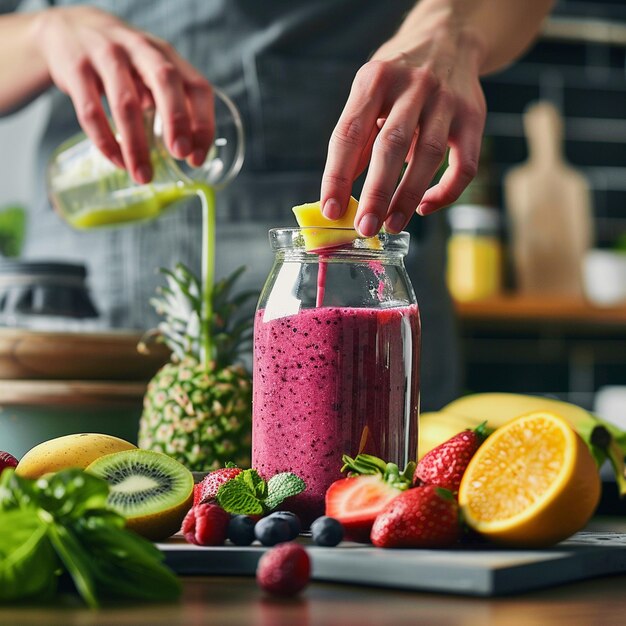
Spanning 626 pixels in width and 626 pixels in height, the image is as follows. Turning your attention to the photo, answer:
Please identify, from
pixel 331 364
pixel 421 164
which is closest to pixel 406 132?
pixel 421 164

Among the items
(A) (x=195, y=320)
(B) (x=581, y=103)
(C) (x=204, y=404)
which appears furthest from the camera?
(B) (x=581, y=103)

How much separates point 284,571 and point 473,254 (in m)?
2.54

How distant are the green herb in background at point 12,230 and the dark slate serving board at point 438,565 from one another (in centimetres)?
223

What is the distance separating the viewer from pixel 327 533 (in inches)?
29.3

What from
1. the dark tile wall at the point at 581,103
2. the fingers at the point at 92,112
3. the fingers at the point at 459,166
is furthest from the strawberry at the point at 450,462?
the dark tile wall at the point at 581,103

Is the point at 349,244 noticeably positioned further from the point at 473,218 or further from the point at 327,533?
the point at 473,218

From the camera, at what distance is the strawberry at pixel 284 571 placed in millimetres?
641

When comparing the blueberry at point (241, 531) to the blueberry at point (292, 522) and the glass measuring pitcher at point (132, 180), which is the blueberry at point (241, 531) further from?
the glass measuring pitcher at point (132, 180)

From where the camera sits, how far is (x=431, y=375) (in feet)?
6.15

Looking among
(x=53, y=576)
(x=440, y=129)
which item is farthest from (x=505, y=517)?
(x=440, y=129)

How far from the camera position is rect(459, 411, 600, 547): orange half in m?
0.74

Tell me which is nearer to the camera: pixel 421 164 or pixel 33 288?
pixel 421 164

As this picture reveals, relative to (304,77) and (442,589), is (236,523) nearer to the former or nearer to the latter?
(442,589)

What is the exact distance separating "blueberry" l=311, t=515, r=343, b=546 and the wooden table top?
0.06m
